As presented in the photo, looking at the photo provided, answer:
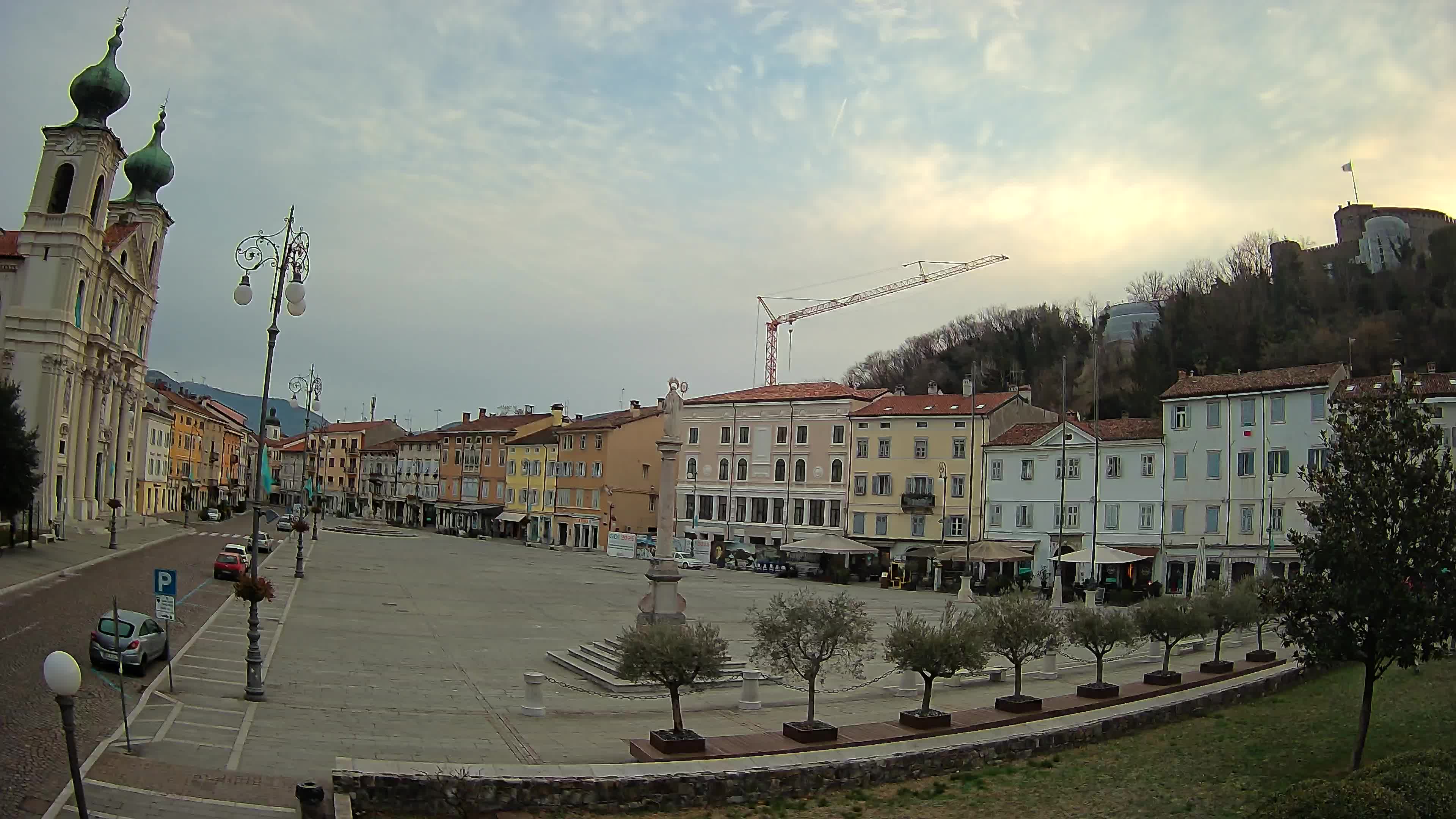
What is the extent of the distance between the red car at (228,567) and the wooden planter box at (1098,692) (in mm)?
32338

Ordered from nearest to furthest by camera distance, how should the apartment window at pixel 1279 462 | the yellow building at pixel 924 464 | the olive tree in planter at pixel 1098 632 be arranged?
the olive tree in planter at pixel 1098 632 → the apartment window at pixel 1279 462 → the yellow building at pixel 924 464

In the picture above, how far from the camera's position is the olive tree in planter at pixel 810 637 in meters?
16.1

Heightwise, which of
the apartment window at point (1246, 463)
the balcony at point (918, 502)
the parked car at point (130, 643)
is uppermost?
the apartment window at point (1246, 463)

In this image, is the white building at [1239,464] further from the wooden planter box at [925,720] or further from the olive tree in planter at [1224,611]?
the wooden planter box at [925,720]

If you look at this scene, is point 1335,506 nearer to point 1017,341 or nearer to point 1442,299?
point 1442,299

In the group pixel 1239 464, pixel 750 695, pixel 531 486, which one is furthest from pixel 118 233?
pixel 1239 464

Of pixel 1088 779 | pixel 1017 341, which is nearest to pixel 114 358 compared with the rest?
pixel 1088 779

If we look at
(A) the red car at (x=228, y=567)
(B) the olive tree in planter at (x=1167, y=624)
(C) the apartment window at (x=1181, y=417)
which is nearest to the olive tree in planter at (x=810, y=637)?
(B) the olive tree in planter at (x=1167, y=624)

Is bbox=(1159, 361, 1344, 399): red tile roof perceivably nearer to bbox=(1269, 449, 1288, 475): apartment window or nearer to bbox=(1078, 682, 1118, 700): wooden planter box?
bbox=(1269, 449, 1288, 475): apartment window

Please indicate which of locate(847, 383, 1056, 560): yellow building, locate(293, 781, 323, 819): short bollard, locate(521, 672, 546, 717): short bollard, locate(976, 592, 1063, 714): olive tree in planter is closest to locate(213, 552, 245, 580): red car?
locate(521, 672, 546, 717): short bollard

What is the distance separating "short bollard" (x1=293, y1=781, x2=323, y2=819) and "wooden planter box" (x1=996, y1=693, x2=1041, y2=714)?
40.7 ft

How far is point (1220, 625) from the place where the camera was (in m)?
23.5

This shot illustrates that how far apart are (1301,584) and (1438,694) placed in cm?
631

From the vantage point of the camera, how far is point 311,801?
11.3 metres
